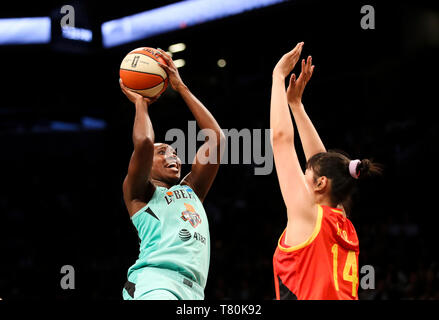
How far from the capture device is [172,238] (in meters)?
3.08

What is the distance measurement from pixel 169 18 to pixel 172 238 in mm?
5763

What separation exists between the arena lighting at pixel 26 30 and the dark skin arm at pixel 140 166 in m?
6.07

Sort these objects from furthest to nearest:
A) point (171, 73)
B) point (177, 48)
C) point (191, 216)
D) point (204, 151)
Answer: point (177, 48) → point (204, 151) → point (171, 73) → point (191, 216)

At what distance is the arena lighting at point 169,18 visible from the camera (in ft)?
25.4

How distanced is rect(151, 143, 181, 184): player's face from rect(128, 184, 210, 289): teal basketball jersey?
8.0 inches

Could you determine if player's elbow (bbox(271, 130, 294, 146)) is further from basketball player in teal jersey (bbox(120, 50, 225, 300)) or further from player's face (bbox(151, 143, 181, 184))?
player's face (bbox(151, 143, 181, 184))

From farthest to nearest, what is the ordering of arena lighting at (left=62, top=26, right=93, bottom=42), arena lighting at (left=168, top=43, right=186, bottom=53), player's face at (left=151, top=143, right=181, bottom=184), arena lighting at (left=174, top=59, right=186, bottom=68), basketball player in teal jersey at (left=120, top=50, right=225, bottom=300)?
arena lighting at (left=174, top=59, right=186, bottom=68), arena lighting at (left=168, top=43, right=186, bottom=53), arena lighting at (left=62, top=26, right=93, bottom=42), player's face at (left=151, top=143, right=181, bottom=184), basketball player in teal jersey at (left=120, top=50, right=225, bottom=300)

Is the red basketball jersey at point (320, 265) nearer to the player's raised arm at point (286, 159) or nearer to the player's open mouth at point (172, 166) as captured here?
the player's raised arm at point (286, 159)

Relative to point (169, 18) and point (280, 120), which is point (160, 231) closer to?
point (280, 120)

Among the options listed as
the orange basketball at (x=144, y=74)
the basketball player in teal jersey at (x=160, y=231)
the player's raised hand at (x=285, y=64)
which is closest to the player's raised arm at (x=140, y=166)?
the basketball player in teal jersey at (x=160, y=231)

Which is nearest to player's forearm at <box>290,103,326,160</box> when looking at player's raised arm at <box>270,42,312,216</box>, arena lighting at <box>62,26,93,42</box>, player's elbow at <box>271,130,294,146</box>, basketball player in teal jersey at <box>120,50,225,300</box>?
player's raised arm at <box>270,42,312,216</box>

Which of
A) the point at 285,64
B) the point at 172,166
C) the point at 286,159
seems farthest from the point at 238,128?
the point at 286,159

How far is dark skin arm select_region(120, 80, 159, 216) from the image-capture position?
306cm

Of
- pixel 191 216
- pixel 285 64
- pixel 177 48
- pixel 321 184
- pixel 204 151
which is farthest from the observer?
pixel 177 48
